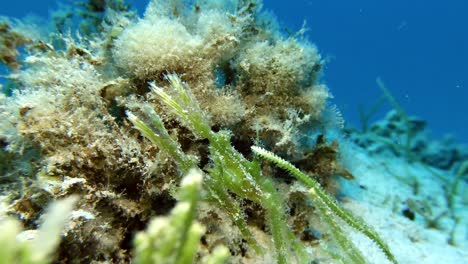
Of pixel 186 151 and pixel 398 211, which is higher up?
pixel 398 211

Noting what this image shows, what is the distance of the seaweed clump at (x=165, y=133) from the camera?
198cm

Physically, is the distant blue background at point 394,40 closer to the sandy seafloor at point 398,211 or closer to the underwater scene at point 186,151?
the sandy seafloor at point 398,211

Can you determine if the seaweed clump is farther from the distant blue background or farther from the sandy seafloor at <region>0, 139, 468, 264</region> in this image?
the distant blue background

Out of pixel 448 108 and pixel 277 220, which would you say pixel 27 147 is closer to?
pixel 277 220

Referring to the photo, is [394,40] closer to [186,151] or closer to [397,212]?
[397,212]

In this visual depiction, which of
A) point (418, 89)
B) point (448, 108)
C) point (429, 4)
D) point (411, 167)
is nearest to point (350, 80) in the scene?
point (418, 89)

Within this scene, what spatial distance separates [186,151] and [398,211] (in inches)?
106

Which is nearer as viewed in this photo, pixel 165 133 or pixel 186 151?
pixel 165 133

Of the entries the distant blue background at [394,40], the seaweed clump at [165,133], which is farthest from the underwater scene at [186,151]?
the distant blue background at [394,40]

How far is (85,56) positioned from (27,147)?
0.91 meters

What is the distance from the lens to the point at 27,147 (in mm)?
2129

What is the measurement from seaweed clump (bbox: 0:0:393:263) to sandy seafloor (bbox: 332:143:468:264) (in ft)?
2.99

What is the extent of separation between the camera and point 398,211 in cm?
377

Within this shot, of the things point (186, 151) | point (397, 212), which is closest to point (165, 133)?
point (186, 151)
